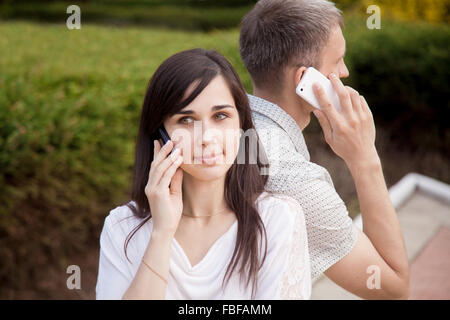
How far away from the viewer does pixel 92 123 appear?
3988 mm

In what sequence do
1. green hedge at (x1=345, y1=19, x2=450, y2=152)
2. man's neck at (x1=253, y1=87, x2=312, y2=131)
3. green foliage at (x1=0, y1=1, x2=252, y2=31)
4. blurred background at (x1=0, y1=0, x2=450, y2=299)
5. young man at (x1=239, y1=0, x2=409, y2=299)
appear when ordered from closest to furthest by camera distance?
1. young man at (x1=239, y1=0, x2=409, y2=299)
2. man's neck at (x1=253, y1=87, x2=312, y2=131)
3. blurred background at (x1=0, y1=0, x2=450, y2=299)
4. green hedge at (x1=345, y1=19, x2=450, y2=152)
5. green foliage at (x1=0, y1=1, x2=252, y2=31)

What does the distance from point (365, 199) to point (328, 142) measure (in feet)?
0.88

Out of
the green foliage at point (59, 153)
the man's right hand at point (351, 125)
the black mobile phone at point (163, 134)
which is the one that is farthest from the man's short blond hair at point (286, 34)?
the green foliage at point (59, 153)

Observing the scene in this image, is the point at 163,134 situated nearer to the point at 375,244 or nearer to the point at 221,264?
the point at 221,264

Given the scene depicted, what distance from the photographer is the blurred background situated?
3.78 metres

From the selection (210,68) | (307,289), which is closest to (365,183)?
(307,289)

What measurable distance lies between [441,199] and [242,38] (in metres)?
3.91

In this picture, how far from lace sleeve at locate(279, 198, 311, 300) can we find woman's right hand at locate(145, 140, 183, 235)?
14.6 inches

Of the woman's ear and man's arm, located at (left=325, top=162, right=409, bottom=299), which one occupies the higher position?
the woman's ear

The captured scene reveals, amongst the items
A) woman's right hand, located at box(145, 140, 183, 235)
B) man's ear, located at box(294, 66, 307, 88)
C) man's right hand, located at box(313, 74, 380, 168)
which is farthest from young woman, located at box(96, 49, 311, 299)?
man's ear, located at box(294, 66, 307, 88)

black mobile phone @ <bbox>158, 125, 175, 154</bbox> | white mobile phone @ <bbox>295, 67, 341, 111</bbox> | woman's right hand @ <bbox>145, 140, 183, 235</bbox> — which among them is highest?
white mobile phone @ <bbox>295, 67, 341, 111</bbox>

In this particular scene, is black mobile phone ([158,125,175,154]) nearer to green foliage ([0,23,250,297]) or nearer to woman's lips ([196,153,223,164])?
woman's lips ([196,153,223,164])

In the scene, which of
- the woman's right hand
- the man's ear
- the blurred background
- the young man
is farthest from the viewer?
the blurred background
